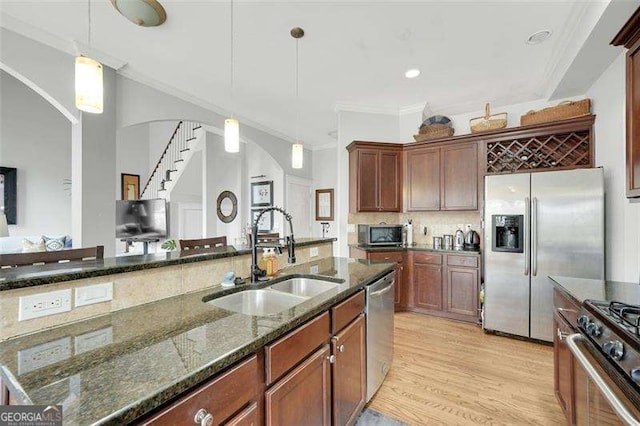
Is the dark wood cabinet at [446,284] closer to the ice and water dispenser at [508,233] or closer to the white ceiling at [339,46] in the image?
the ice and water dispenser at [508,233]

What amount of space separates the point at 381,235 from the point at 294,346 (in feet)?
10.2

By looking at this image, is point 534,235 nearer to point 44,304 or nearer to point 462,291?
point 462,291

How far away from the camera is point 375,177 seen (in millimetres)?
4105

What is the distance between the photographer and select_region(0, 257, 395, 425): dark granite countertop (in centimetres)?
65

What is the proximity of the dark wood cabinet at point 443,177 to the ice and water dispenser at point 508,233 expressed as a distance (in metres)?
0.56

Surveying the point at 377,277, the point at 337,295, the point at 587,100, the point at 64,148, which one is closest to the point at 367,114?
the point at 587,100

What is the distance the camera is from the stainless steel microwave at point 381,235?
4090 mm

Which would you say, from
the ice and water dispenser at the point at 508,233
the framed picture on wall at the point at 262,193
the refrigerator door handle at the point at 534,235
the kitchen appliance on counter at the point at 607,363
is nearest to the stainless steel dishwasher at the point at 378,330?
the kitchen appliance on counter at the point at 607,363

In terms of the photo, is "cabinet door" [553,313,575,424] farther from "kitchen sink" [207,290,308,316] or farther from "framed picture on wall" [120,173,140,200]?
"framed picture on wall" [120,173,140,200]

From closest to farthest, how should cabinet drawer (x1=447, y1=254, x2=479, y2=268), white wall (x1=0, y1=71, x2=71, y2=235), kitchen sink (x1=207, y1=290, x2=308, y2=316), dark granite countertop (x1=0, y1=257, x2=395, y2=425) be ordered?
dark granite countertop (x1=0, y1=257, x2=395, y2=425) → kitchen sink (x1=207, y1=290, x2=308, y2=316) → cabinet drawer (x1=447, y1=254, x2=479, y2=268) → white wall (x1=0, y1=71, x2=71, y2=235)

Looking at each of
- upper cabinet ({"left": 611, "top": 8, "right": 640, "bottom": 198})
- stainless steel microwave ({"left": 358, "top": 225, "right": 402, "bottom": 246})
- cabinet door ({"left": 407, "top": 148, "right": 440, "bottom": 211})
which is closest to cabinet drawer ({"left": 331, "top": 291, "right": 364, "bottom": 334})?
upper cabinet ({"left": 611, "top": 8, "right": 640, "bottom": 198})

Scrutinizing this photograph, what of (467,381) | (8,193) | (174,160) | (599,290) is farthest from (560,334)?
(8,193)

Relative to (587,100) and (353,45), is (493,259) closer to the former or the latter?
(587,100)

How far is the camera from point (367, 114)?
436 cm
